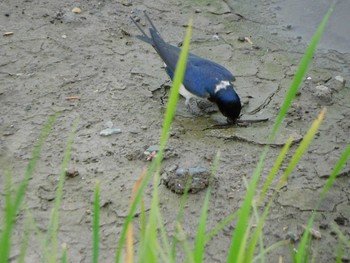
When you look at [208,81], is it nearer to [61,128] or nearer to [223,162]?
[223,162]

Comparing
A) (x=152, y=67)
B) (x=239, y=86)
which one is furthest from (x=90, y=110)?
A: (x=239, y=86)

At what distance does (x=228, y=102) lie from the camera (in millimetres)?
4133

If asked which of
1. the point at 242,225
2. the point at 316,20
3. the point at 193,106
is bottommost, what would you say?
the point at 193,106

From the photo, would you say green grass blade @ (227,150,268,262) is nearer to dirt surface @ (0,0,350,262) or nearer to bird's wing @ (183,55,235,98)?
dirt surface @ (0,0,350,262)

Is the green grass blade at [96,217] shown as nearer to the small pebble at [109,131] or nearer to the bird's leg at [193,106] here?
the small pebble at [109,131]

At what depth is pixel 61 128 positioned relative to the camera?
405 centimetres

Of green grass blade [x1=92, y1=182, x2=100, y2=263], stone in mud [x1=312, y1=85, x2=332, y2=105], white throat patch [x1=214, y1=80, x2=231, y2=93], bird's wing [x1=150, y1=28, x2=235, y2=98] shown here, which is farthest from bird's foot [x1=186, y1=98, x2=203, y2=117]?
green grass blade [x1=92, y1=182, x2=100, y2=263]

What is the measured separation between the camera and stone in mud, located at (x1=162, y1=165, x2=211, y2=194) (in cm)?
348

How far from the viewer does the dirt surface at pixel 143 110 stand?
3.39 metres

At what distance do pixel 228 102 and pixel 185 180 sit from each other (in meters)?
0.80

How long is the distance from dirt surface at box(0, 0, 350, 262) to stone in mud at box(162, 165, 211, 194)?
1.6 inches

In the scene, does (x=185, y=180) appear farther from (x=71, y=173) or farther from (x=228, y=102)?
(x=228, y=102)

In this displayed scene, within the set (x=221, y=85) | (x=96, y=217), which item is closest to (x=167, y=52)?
(x=221, y=85)

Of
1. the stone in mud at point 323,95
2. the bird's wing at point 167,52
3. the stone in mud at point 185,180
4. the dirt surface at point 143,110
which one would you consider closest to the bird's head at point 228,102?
the dirt surface at point 143,110
